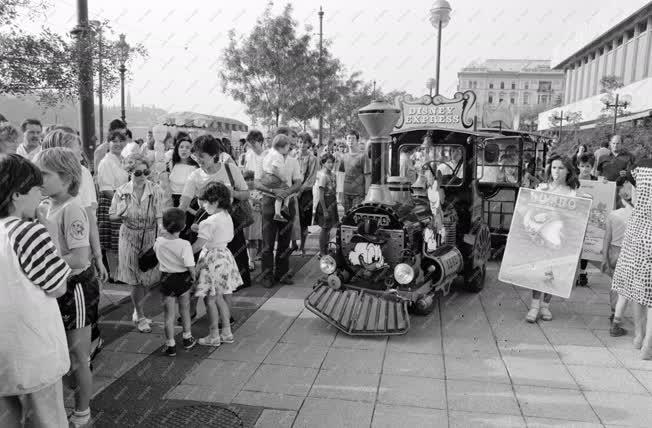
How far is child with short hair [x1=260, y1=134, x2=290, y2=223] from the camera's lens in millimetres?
6273

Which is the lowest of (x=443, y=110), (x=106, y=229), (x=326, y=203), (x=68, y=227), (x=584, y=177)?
(x=106, y=229)

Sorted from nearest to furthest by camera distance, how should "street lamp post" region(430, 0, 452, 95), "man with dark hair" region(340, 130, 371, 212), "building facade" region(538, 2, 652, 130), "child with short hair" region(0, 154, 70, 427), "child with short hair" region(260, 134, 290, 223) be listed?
"child with short hair" region(0, 154, 70, 427) → "child with short hair" region(260, 134, 290, 223) → "man with dark hair" region(340, 130, 371, 212) → "street lamp post" region(430, 0, 452, 95) → "building facade" region(538, 2, 652, 130)

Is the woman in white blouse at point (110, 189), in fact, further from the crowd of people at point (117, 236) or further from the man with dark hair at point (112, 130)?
the man with dark hair at point (112, 130)

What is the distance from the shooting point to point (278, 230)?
6.49 metres

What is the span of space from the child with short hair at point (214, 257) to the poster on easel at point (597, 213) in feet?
15.2

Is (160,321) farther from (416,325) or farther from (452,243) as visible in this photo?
(452,243)

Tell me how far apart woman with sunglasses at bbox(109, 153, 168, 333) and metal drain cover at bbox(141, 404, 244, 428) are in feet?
5.30

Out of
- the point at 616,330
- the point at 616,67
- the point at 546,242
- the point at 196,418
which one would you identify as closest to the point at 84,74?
the point at 196,418

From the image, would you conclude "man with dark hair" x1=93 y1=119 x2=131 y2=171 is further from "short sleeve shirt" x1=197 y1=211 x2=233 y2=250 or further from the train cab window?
the train cab window

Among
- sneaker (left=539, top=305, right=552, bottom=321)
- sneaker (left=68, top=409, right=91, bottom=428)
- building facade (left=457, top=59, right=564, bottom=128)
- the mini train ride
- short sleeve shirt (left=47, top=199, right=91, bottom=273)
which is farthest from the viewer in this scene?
building facade (left=457, top=59, right=564, bottom=128)

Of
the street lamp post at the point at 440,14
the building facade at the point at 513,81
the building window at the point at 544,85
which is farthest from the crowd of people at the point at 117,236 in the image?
the building window at the point at 544,85

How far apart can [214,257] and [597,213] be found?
201 inches

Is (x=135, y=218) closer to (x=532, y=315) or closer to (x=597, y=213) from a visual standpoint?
(x=532, y=315)

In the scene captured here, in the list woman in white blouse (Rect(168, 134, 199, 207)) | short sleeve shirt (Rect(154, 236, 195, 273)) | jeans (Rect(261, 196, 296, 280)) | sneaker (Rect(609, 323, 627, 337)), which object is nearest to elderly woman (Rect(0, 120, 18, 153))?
woman in white blouse (Rect(168, 134, 199, 207))
